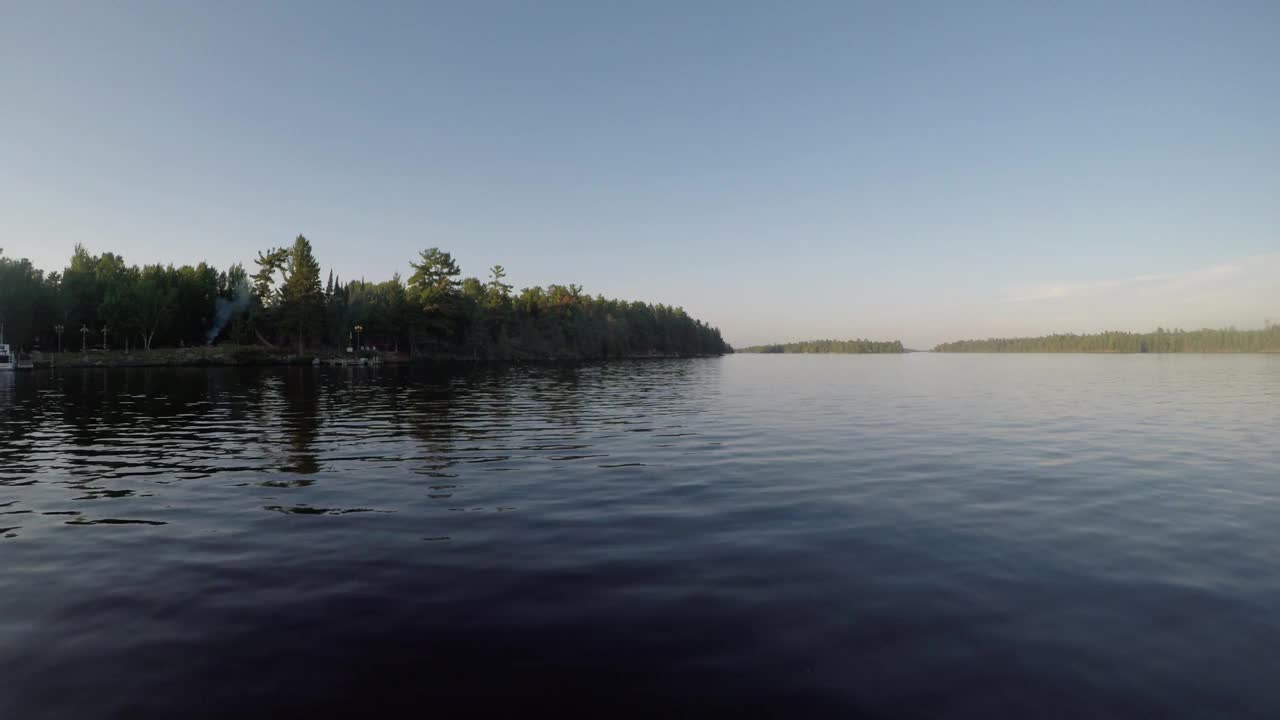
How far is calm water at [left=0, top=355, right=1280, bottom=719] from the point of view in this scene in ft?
19.8

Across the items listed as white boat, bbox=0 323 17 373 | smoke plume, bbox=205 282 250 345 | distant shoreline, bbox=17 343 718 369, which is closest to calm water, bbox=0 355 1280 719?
white boat, bbox=0 323 17 373

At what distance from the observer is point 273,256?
138 meters

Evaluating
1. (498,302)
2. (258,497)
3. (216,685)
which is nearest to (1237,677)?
(216,685)

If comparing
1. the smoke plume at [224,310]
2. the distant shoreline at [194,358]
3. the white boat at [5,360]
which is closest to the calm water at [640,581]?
the white boat at [5,360]

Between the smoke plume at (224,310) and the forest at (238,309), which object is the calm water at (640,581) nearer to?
the forest at (238,309)

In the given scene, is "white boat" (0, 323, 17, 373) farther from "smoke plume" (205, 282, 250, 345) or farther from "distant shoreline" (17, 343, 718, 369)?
"smoke plume" (205, 282, 250, 345)

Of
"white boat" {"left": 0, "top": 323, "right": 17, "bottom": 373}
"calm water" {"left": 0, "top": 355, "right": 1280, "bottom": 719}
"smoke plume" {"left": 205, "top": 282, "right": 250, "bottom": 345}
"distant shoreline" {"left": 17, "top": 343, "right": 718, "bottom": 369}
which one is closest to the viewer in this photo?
"calm water" {"left": 0, "top": 355, "right": 1280, "bottom": 719}

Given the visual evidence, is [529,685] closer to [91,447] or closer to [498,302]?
[91,447]

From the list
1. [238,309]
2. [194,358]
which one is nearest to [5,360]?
[194,358]

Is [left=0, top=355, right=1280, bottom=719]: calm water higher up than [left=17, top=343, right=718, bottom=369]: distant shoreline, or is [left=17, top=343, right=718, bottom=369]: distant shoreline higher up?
[left=17, top=343, right=718, bottom=369]: distant shoreline

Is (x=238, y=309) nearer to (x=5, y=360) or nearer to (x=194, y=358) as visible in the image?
(x=194, y=358)

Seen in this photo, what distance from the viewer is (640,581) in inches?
352

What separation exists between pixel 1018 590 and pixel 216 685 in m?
9.79

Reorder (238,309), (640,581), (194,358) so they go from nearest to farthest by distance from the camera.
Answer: (640,581) < (194,358) < (238,309)
